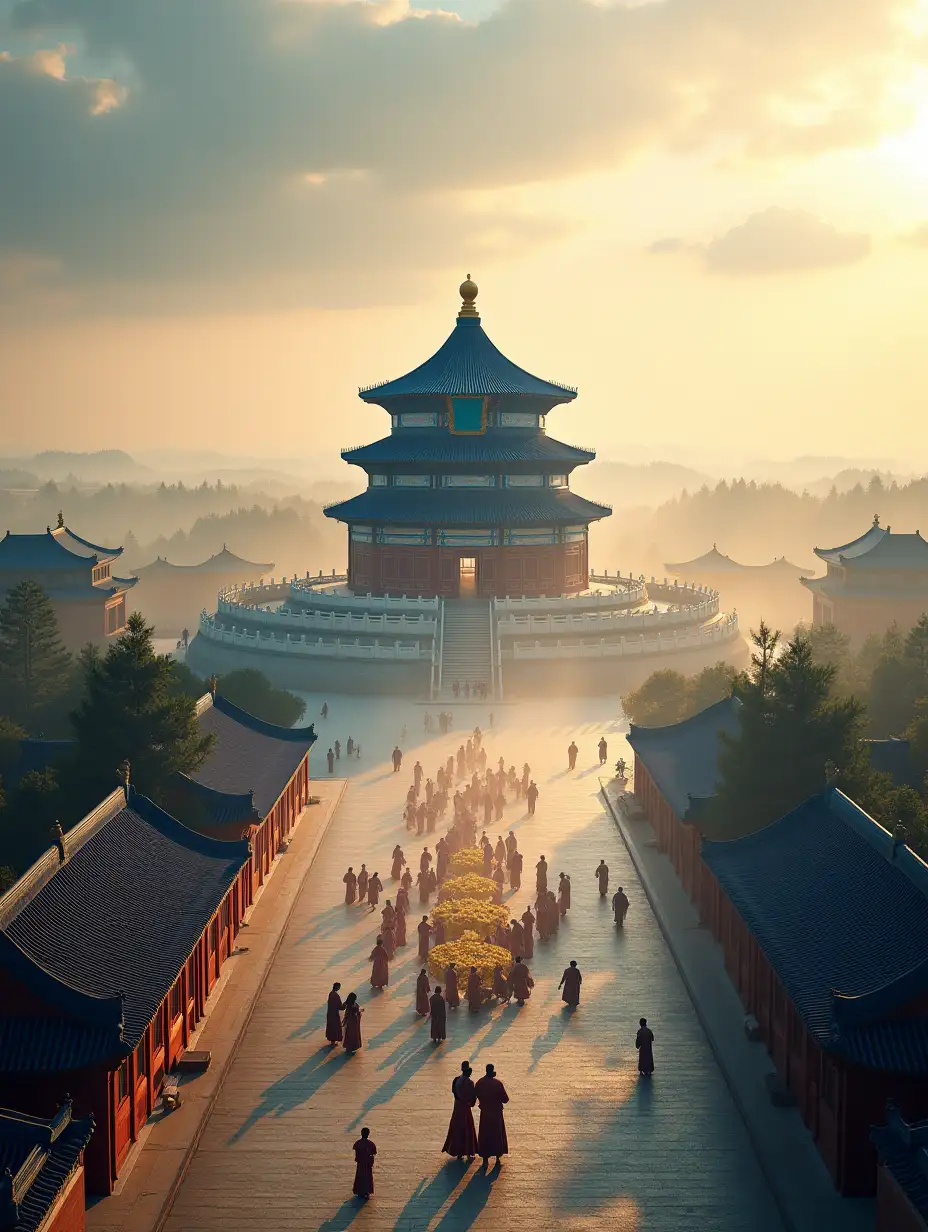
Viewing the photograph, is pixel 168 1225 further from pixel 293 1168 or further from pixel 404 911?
pixel 404 911

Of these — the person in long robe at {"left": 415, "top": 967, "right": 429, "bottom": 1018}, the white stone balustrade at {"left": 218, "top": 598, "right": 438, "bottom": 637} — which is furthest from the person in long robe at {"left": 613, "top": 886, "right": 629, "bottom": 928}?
the white stone balustrade at {"left": 218, "top": 598, "right": 438, "bottom": 637}

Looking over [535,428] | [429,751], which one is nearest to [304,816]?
[429,751]

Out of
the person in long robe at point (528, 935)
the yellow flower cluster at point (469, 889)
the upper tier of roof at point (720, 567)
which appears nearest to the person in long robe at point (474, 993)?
the person in long robe at point (528, 935)

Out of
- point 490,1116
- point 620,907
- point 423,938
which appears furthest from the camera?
point 620,907

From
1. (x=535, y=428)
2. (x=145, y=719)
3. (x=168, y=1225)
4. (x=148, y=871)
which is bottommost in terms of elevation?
(x=168, y=1225)

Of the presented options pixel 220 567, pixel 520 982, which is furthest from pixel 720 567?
pixel 520 982

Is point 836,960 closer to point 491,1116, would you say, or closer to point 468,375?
point 491,1116

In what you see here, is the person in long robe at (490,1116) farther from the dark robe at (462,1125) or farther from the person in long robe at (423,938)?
the person in long robe at (423,938)
